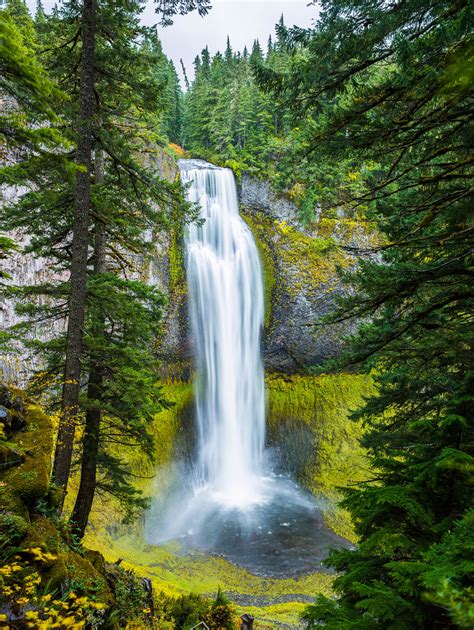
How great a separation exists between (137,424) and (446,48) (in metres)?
6.43

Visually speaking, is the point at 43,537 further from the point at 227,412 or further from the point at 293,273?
the point at 293,273

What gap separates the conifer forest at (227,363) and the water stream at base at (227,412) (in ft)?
0.38

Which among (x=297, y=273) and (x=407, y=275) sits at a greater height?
(x=297, y=273)

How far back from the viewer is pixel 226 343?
19.2 m

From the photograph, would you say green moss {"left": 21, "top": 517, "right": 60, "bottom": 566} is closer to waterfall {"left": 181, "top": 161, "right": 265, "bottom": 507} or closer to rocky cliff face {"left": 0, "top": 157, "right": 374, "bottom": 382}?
rocky cliff face {"left": 0, "top": 157, "right": 374, "bottom": 382}

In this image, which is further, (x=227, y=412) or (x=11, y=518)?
(x=227, y=412)

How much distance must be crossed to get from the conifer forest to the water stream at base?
116 millimetres

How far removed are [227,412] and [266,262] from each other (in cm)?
866

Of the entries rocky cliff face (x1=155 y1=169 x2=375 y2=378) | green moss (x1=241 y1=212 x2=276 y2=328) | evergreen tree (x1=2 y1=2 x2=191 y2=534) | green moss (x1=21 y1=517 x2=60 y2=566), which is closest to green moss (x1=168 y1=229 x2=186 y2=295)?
rocky cliff face (x1=155 y1=169 x2=375 y2=378)

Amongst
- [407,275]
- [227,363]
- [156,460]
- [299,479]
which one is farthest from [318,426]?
[407,275]

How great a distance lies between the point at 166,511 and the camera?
1446 centimetres

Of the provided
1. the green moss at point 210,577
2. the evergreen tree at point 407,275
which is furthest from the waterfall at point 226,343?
the evergreen tree at point 407,275

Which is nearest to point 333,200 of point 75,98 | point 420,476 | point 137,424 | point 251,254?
point 251,254

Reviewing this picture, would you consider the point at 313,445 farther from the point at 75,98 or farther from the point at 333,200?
the point at 75,98
